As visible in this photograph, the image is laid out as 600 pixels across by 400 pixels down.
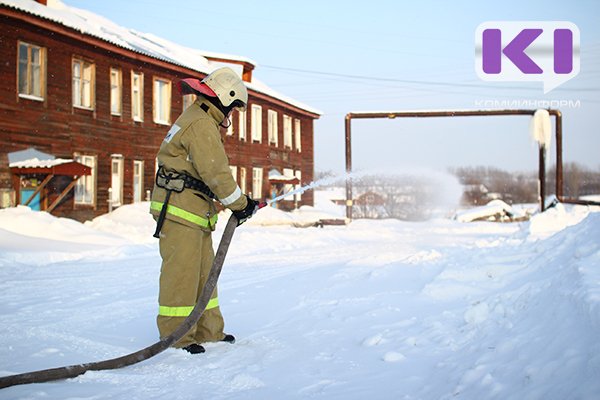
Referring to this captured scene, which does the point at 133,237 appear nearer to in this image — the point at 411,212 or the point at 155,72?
the point at 155,72

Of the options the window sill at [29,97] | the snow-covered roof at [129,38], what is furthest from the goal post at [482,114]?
the window sill at [29,97]

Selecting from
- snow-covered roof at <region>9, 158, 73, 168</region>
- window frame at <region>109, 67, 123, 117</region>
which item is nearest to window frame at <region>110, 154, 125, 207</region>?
window frame at <region>109, 67, 123, 117</region>

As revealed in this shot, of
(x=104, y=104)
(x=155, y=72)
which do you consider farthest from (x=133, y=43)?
(x=104, y=104)

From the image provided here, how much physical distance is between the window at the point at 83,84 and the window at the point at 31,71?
4.68 feet

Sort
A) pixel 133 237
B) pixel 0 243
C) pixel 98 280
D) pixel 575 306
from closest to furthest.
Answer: pixel 575 306, pixel 98 280, pixel 0 243, pixel 133 237

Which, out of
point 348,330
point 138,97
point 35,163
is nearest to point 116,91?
point 138,97

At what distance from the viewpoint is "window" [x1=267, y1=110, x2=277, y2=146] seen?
102ft

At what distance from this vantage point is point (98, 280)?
8047 millimetres

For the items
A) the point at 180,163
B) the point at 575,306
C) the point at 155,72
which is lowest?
the point at 575,306

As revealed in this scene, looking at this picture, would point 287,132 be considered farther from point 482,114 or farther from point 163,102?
point 482,114

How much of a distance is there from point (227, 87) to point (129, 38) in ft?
66.1

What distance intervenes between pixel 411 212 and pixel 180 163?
103 ft

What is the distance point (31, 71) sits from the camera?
54.9ft

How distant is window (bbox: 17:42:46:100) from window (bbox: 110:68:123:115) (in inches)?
128
